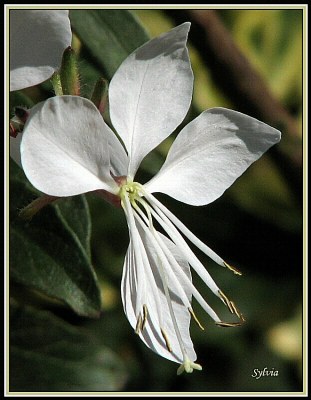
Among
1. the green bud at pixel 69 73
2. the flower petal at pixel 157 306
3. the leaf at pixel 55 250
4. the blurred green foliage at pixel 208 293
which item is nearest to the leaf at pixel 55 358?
the blurred green foliage at pixel 208 293

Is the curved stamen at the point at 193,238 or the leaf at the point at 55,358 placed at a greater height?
the curved stamen at the point at 193,238

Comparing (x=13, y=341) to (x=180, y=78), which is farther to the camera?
(x=13, y=341)

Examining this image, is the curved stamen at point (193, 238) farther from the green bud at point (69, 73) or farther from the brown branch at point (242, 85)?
the brown branch at point (242, 85)

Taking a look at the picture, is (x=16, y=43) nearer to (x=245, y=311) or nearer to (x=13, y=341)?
(x=13, y=341)

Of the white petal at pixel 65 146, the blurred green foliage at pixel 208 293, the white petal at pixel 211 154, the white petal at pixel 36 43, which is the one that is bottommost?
the blurred green foliage at pixel 208 293

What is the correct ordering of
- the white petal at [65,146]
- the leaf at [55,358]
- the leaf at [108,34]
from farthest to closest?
the leaf at [55,358] → the leaf at [108,34] → the white petal at [65,146]

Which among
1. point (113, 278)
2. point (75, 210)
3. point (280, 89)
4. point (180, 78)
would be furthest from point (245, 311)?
point (180, 78)

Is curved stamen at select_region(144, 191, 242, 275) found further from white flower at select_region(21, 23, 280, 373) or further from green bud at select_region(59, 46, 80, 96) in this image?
green bud at select_region(59, 46, 80, 96)
